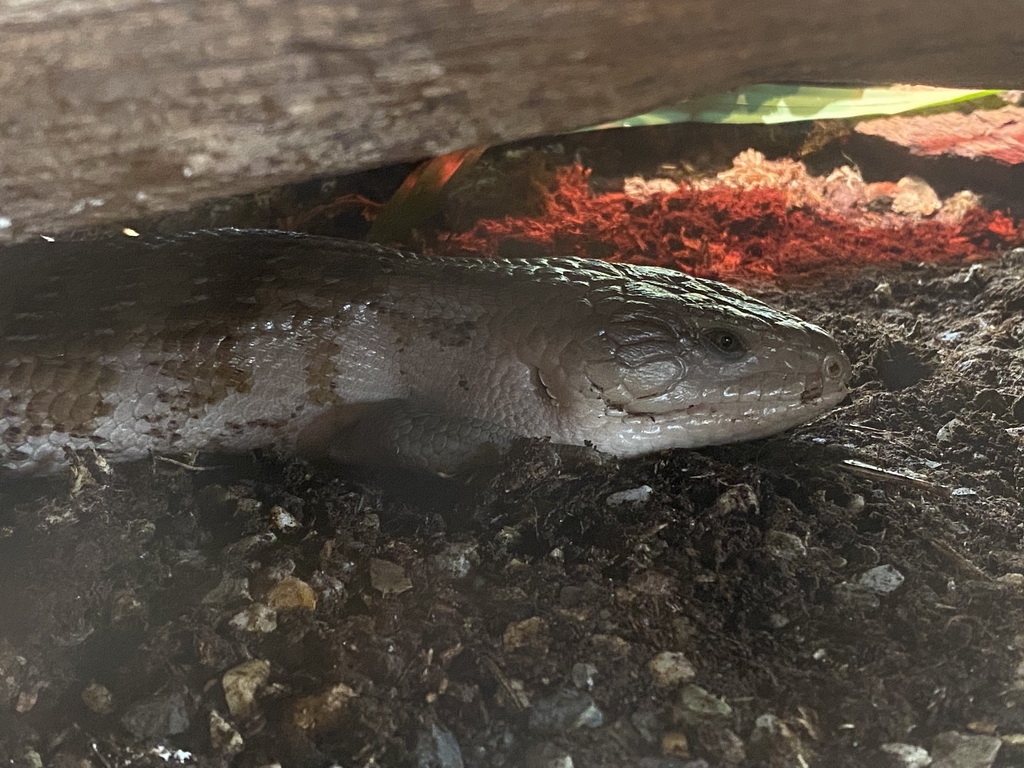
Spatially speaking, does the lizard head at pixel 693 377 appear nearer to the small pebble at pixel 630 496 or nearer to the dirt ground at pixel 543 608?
the dirt ground at pixel 543 608

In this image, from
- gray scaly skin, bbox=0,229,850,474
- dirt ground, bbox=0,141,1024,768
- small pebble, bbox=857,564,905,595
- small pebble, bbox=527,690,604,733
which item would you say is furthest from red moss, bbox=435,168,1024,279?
small pebble, bbox=527,690,604,733

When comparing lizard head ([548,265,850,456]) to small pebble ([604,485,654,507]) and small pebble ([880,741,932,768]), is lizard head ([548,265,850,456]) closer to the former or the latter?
small pebble ([604,485,654,507])

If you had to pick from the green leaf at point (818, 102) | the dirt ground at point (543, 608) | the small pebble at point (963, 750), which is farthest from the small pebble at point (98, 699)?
the green leaf at point (818, 102)

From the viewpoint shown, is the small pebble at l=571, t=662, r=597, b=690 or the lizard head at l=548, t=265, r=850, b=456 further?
the lizard head at l=548, t=265, r=850, b=456

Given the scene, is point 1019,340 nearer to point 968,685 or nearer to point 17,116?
point 968,685

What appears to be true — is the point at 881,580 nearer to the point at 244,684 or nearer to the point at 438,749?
the point at 438,749

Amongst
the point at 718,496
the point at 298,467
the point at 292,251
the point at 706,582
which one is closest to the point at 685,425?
the point at 718,496

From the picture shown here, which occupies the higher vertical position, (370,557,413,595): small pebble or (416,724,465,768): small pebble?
(370,557,413,595): small pebble

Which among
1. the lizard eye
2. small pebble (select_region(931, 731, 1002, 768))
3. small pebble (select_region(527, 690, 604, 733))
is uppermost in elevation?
the lizard eye
